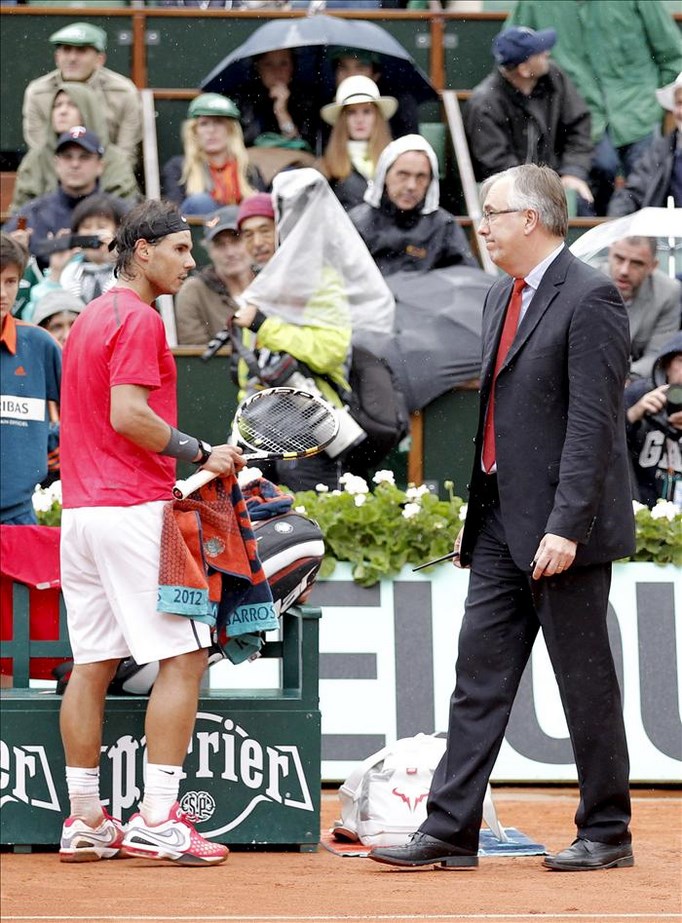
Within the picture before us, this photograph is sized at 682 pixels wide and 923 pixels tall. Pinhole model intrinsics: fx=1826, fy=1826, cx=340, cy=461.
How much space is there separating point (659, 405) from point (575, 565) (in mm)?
3362

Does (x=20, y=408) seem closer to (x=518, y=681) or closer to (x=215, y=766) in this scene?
(x=215, y=766)

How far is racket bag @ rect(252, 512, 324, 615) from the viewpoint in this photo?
622cm

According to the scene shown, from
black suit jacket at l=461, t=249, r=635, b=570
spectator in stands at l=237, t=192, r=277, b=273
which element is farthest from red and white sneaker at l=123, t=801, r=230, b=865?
spectator in stands at l=237, t=192, r=277, b=273

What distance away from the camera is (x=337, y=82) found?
40.0 feet

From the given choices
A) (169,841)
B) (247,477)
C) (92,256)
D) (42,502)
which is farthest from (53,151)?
(169,841)

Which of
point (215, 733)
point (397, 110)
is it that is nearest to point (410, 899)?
point (215, 733)

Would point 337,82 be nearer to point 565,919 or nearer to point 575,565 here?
point 575,565

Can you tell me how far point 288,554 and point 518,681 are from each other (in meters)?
1.01

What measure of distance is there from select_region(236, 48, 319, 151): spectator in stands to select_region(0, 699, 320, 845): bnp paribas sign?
21.8 ft

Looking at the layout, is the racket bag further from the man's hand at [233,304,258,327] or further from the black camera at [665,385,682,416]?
the black camera at [665,385,682,416]

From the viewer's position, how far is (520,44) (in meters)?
11.5

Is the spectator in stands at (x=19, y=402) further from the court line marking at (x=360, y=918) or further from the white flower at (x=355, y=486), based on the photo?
the court line marking at (x=360, y=918)

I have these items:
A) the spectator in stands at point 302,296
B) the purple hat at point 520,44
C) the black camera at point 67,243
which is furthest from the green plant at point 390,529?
the purple hat at point 520,44

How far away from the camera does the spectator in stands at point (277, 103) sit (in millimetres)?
12266
